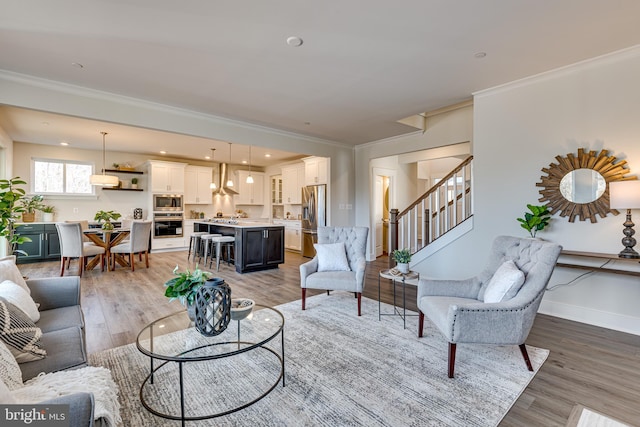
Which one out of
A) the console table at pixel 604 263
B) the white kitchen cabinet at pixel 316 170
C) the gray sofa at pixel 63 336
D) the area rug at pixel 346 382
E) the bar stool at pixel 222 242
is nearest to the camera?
the gray sofa at pixel 63 336

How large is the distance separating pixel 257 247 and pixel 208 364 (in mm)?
3273

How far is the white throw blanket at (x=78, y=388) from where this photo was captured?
110cm

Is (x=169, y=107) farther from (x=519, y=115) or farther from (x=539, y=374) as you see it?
(x=539, y=374)

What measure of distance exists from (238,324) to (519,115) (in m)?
3.91

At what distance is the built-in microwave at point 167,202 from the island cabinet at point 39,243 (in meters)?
2.12

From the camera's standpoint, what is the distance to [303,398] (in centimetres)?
187

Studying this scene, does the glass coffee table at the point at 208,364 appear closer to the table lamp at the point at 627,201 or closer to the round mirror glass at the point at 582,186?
the table lamp at the point at 627,201

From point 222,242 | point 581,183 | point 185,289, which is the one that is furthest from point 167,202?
point 581,183

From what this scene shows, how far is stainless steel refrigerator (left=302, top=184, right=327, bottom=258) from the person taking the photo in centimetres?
671

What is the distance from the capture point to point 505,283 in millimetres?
2244

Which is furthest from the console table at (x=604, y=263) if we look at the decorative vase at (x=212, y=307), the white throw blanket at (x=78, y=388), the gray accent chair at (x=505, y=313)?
the white throw blanket at (x=78, y=388)

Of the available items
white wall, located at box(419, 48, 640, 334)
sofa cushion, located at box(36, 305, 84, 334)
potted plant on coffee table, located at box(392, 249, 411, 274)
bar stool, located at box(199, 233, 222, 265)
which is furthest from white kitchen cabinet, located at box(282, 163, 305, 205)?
sofa cushion, located at box(36, 305, 84, 334)

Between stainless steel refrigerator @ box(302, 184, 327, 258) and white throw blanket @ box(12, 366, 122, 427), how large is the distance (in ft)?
17.9

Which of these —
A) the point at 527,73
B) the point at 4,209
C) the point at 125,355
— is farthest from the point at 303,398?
the point at 527,73
